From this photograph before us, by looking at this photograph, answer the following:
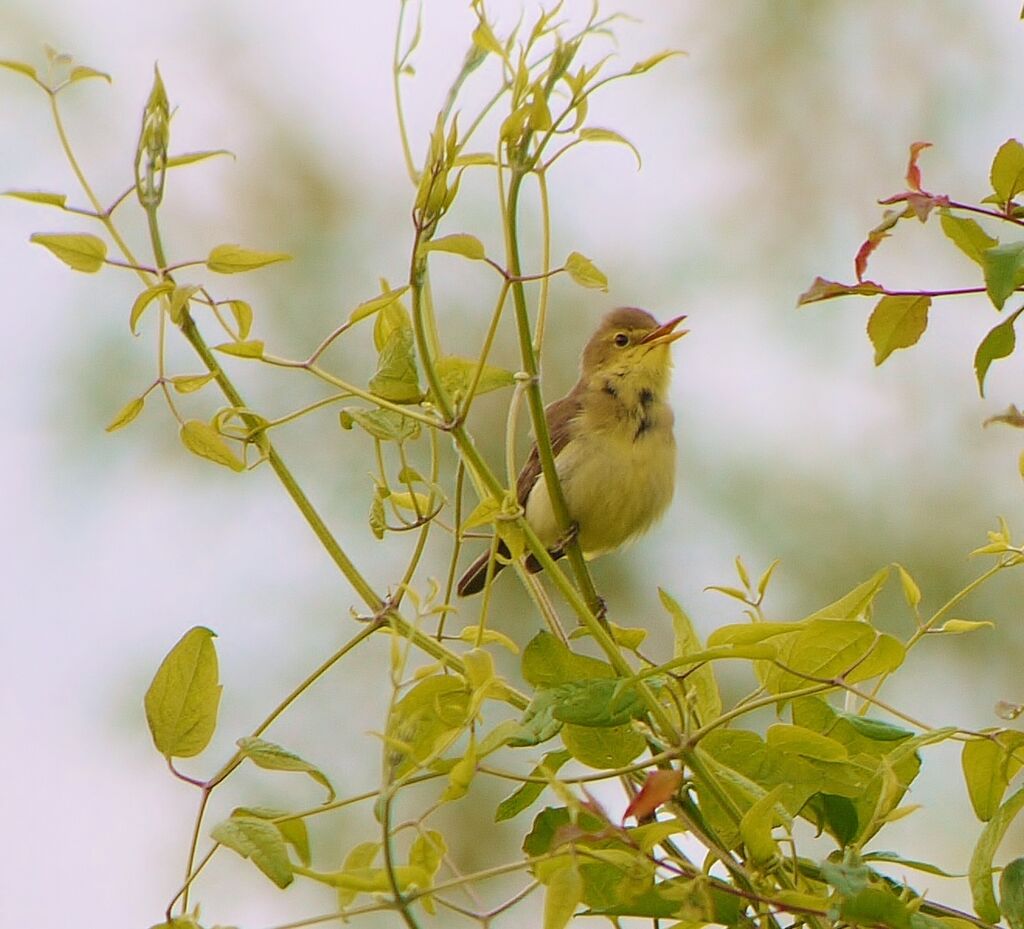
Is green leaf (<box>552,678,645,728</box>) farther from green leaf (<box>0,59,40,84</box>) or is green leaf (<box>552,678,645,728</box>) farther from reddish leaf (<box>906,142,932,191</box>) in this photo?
green leaf (<box>0,59,40,84</box>)

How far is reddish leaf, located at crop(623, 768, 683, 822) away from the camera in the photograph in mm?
1075

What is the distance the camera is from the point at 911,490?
Result: 279 inches

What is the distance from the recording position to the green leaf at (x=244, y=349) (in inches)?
50.5

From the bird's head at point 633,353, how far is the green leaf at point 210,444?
2311mm

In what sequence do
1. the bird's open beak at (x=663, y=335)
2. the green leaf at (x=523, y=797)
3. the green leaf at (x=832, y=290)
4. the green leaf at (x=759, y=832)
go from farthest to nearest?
1. the bird's open beak at (x=663, y=335)
2. the green leaf at (x=523, y=797)
3. the green leaf at (x=832, y=290)
4. the green leaf at (x=759, y=832)

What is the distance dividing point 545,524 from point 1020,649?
157 inches

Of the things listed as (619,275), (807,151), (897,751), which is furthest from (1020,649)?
(897,751)

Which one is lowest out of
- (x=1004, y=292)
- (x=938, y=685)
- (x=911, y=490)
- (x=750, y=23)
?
(x=1004, y=292)

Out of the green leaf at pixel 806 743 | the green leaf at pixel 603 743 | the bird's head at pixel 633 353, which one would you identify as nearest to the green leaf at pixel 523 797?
the green leaf at pixel 603 743

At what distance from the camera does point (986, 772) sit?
1.35 m

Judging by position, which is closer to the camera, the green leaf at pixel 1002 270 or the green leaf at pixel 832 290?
the green leaf at pixel 1002 270

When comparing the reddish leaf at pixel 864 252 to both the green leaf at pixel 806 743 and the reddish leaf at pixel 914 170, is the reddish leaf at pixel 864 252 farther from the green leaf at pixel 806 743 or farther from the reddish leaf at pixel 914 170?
the green leaf at pixel 806 743

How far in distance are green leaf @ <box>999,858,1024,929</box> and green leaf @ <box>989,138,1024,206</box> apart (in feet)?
1.78

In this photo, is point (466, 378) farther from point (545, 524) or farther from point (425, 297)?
point (545, 524)
